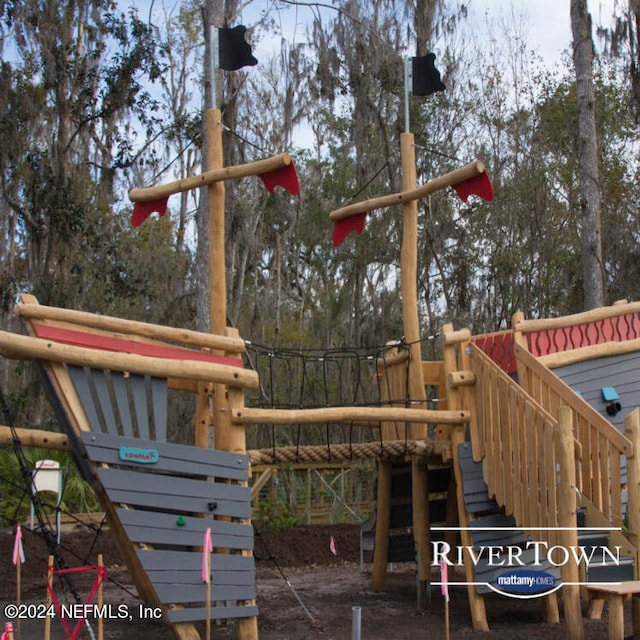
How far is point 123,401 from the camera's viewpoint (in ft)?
20.6

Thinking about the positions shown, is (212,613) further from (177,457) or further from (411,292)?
(411,292)

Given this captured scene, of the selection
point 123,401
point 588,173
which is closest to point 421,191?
point 123,401

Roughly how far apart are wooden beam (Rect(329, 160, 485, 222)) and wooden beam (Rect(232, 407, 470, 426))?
221 centimetres

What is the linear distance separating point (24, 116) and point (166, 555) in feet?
42.4

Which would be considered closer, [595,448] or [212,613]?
[212,613]

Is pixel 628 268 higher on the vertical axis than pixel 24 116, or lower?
lower

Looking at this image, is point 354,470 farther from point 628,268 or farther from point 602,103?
point 602,103

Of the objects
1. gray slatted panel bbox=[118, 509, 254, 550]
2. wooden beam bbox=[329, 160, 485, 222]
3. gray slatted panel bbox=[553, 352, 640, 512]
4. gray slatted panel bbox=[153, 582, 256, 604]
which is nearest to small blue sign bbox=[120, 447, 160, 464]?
gray slatted panel bbox=[118, 509, 254, 550]

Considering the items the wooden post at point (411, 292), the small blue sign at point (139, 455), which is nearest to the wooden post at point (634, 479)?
the wooden post at point (411, 292)

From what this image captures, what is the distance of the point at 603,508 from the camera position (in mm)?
6457

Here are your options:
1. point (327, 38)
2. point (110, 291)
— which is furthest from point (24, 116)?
point (327, 38)

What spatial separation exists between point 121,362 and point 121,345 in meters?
0.23

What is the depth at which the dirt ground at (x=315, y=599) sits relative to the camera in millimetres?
7246

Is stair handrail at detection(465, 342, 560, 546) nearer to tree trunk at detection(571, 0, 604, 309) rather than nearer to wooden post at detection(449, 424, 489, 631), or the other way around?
wooden post at detection(449, 424, 489, 631)
